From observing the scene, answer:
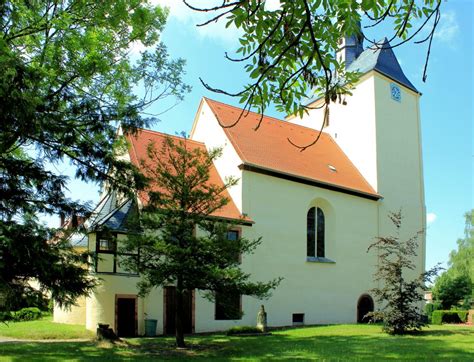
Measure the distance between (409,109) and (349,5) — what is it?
96.6ft

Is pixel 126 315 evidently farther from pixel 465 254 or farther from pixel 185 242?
pixel 465 254

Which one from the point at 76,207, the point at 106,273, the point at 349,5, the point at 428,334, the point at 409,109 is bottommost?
the point at 428,334

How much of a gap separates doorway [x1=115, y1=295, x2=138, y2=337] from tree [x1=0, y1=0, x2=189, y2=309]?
714 cm

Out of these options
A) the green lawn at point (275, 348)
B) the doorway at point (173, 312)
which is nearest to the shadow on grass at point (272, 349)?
the green lawn at point (275, 348)

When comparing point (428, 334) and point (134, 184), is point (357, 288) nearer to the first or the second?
point (428, 334)

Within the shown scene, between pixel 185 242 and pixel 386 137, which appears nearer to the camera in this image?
pixel 185 242

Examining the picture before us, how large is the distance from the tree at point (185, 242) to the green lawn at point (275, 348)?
1484 millimetres

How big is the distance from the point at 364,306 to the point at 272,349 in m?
13.4

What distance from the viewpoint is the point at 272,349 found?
13477 mm

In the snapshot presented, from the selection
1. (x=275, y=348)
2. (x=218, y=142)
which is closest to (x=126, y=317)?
(x=275, y=348)

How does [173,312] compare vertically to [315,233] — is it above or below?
below

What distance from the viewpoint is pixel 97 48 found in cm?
1110

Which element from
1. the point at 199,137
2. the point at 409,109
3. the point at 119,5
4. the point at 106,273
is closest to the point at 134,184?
the point at 119,5

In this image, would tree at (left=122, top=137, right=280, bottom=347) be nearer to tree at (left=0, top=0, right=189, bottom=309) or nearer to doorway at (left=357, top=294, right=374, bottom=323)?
tree at (left=0, top=0, right=189, bottom=309)
